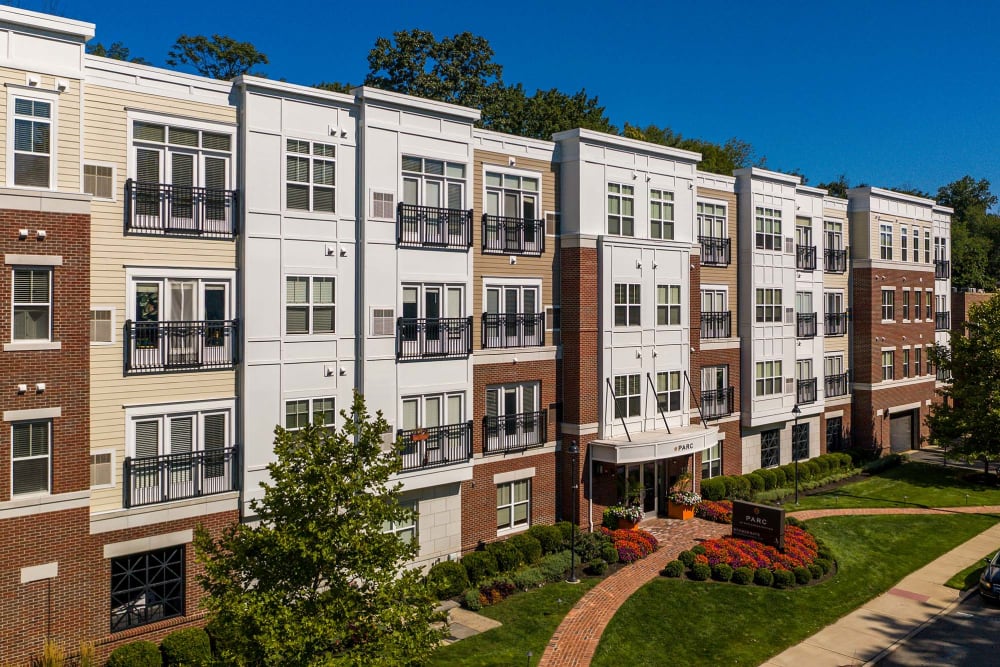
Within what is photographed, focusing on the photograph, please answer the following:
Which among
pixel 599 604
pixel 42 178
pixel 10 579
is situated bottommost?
pixel 599 604

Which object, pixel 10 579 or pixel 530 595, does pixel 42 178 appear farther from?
pixel 530 595

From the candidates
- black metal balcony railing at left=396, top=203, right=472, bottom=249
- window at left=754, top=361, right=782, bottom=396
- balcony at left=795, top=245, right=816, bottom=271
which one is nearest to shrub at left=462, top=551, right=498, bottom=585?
black metal balcony railing at left=396, top=203, right=472, bottom=249

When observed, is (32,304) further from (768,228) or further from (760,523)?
(768,228)

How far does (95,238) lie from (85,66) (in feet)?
13.4

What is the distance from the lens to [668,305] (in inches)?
1239

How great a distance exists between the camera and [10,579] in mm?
16391

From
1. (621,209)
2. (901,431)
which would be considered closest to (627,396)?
(621,209)

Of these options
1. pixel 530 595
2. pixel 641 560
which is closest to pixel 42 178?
pixel 530 595

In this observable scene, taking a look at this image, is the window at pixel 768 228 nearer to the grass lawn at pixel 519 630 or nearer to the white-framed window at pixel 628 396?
the white-framed window at pixel 628 396

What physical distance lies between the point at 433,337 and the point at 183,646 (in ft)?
36.3

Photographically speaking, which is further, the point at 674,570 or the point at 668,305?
the point at 668,305

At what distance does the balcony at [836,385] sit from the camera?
42.1 meters

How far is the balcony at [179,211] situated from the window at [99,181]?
0.37 m

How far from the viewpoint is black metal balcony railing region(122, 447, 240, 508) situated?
18938 mm
